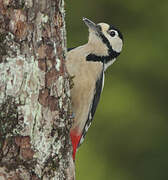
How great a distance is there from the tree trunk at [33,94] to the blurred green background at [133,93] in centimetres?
408

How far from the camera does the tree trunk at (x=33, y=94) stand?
10.0 feet

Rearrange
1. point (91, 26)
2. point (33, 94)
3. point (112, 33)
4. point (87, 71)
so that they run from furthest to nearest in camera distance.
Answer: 1. point (112, 33)
2. point (91, 26)
3. point (87, 71)
4. point (33, 94)

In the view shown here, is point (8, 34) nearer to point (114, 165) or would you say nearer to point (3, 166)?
point (3, 166)

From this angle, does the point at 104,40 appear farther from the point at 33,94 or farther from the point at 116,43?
the point at 33,94

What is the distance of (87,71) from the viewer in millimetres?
4406

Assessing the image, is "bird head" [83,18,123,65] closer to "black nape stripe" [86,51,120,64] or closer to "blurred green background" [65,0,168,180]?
"black nape stripe" [86,51,120,64]

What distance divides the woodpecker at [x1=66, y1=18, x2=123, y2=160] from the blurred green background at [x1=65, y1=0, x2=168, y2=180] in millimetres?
2643

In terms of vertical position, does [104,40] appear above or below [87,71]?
above

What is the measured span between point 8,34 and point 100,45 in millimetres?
1667

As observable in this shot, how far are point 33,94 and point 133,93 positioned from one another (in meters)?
4.69

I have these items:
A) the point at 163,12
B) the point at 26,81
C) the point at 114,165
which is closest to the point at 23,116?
the point at 26,81

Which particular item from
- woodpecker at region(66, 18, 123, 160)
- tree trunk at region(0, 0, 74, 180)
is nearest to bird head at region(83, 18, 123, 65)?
woodpecker at region(66, 18, 123, 160)

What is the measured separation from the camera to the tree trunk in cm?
305

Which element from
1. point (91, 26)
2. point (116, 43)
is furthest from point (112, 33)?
point (91, 26)
